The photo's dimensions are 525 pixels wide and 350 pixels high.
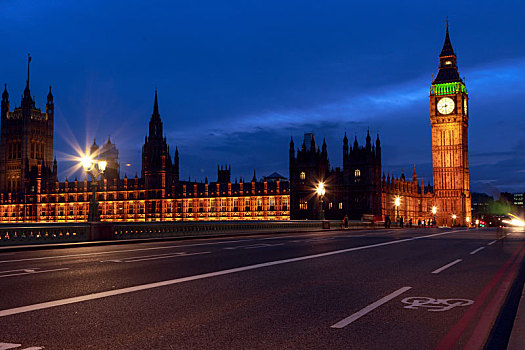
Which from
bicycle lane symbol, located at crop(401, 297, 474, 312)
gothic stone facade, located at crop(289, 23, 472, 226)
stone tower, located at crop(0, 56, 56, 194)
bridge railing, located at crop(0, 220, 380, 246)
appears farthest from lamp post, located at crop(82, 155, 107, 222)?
stone tower, located at crop(0, 56, 56, 194)

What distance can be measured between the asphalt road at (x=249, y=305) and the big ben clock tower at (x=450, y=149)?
5202 inches

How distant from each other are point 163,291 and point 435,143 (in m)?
144

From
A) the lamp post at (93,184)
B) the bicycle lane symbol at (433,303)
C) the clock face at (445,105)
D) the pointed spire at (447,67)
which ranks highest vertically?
the pointed spire at (447,67)

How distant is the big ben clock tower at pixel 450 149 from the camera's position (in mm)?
139500

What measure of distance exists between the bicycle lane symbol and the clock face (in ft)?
470

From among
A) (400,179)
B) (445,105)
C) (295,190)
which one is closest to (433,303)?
(295,190)

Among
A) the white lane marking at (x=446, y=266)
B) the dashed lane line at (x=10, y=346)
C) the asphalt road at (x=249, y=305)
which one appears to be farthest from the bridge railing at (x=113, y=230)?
the dashed lane line at (x=10, y=346)

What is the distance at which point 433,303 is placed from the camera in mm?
8961

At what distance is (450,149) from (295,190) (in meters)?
52.6

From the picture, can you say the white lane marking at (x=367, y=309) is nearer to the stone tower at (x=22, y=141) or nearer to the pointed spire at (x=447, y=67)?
the pointed spire at (x=447, y=67)

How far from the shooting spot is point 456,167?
141m

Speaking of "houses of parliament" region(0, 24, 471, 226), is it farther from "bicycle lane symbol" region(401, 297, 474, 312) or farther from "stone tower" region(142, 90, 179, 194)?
"bicycle lane symbol" region(401, 297, 474, 312)

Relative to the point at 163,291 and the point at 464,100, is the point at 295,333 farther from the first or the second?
the point at 464,100

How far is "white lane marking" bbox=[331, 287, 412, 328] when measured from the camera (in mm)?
7363
